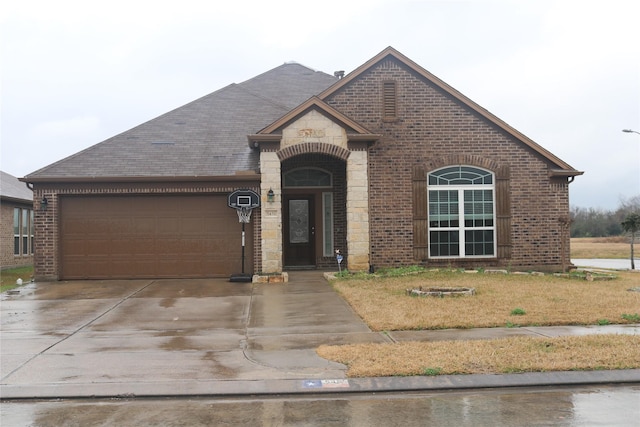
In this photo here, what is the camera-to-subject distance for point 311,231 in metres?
18.5

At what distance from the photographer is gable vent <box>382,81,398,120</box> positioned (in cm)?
1725

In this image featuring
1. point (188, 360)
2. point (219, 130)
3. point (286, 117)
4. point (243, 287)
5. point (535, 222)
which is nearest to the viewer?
point (188, 360)

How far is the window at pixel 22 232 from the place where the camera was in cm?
2567

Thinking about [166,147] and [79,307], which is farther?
[166,147]

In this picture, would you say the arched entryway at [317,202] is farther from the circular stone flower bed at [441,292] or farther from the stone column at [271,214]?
the circular stone flower bed at [441,292]

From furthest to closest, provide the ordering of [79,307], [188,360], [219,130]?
[219,130], [79,307], [188,360]

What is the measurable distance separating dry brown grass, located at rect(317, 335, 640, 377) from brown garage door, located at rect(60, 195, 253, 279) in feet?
30.0

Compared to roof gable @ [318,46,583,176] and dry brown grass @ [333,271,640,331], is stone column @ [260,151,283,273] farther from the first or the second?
roof gable @ [318,46,583,176]

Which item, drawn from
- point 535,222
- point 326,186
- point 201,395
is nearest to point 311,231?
point 326,186

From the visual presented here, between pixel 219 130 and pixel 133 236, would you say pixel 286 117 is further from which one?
pixel 133 236

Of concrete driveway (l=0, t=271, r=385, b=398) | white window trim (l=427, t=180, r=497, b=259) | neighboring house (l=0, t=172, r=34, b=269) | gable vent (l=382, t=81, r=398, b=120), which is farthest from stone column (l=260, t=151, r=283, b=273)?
neighboring house (l=0, t=172, r=34, b=269)

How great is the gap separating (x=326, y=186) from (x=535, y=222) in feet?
20.8

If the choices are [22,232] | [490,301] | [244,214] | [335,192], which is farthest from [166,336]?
[22,232]

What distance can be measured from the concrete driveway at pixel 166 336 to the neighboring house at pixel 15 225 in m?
10.9
